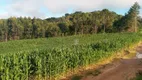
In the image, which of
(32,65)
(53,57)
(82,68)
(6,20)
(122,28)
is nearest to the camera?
(32,65)

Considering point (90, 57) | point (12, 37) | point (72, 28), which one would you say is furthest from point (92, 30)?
point (90, 57)

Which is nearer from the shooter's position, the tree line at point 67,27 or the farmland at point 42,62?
the farmland at point 42,62

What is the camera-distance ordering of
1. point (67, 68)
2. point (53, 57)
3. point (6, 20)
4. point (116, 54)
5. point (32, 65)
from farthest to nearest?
point (6, 20) → point (116, 54) → point (67, 68) → point (53, 57) → point (32, 65)

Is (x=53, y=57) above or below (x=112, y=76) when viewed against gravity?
above

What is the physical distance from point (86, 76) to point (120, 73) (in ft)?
8.21

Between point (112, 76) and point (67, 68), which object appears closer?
point (112, 76)

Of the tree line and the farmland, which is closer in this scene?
the farmland

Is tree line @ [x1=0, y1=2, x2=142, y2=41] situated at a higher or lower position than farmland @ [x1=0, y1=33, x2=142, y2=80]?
higher

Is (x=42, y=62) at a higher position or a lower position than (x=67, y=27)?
lower

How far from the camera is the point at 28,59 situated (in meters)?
19.7

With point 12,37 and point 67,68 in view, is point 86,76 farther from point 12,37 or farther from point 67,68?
point 12,37

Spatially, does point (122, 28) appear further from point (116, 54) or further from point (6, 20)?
point (116, 54)

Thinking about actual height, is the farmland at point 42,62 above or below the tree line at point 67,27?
below

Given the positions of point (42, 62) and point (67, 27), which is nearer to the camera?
point (42, 62)
